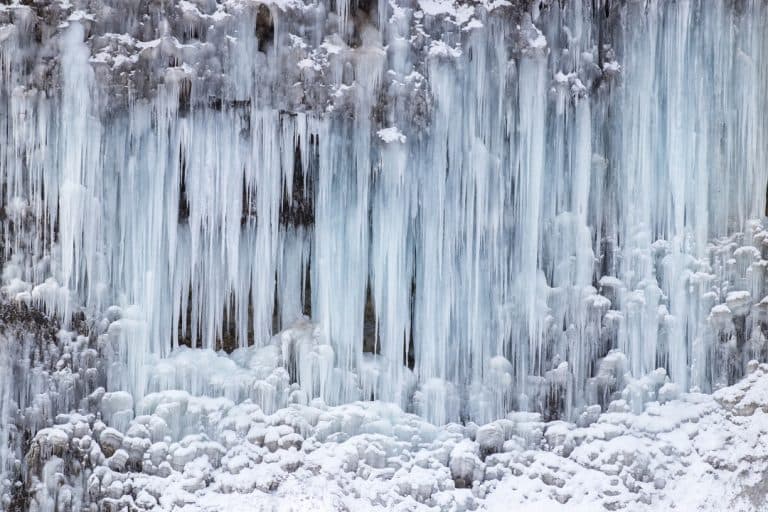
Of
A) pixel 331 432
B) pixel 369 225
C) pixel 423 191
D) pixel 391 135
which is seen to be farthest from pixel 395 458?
pixel 391 135

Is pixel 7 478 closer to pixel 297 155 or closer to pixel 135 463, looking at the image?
pixel 135 463

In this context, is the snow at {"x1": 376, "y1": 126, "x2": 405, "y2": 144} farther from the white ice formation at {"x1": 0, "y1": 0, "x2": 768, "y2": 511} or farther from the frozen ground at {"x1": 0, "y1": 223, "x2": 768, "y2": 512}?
the frozen ground at {"x1": 0, "y1": 223, "x2": 768, "y2": 512}

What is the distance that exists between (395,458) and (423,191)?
4.92 ft

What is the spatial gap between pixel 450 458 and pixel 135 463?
5.68 ft

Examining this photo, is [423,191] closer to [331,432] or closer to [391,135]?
[391,135]

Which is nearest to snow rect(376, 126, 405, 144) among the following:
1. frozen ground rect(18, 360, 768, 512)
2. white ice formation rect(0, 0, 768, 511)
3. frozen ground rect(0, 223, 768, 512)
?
white ice formation rect(0, 0, 768, 511)

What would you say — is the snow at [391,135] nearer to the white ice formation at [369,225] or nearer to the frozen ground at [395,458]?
the white ice formation at [369,225]

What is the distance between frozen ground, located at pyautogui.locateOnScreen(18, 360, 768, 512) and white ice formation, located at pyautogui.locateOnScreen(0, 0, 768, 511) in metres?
0.02

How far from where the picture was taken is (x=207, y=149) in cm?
624

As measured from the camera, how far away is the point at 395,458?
20.5ft

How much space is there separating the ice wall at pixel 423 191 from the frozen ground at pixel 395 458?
0.17m

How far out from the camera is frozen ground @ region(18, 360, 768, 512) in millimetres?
6113

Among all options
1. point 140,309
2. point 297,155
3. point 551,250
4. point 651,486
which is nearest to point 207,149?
point 297,155

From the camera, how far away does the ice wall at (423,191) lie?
614cm
